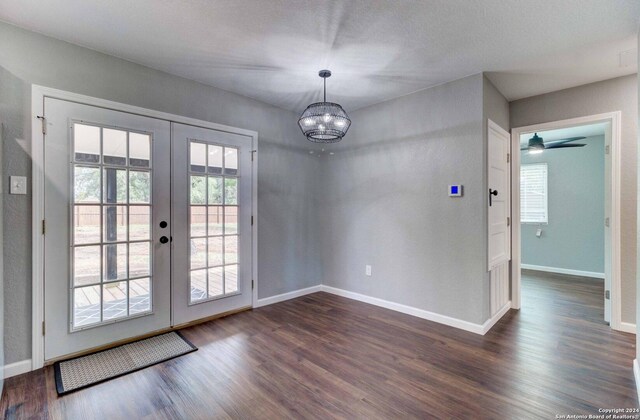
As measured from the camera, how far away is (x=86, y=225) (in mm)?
2449

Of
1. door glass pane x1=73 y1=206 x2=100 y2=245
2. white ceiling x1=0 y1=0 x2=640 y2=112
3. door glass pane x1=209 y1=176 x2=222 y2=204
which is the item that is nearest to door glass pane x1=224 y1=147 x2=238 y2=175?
door glass pane x1=209 y1=176 x2=222 y2=204

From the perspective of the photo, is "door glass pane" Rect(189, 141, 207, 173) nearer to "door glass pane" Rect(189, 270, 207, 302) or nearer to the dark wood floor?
"door glass pane" Rect(189, 270, 207, 302)

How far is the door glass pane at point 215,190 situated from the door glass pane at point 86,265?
1139 millimetres

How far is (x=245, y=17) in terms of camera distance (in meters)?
2.06

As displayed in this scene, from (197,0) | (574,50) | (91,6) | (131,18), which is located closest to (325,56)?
(197,0)

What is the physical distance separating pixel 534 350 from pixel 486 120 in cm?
221

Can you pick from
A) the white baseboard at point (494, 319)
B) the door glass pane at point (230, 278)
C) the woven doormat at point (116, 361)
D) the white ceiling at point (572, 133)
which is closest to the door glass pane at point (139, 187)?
the door glass pane at point (230, 278)

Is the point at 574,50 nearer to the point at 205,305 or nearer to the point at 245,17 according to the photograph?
the point at 245,17

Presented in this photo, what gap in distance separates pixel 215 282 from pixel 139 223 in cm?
104

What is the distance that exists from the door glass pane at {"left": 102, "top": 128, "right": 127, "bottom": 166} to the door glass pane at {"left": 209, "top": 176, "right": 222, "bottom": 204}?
85 cm

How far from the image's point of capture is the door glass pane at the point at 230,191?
11.1ft

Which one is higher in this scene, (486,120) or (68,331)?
(486,120)

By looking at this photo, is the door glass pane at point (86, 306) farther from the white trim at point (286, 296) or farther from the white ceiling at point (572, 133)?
the white ceiling at point (572, 133)

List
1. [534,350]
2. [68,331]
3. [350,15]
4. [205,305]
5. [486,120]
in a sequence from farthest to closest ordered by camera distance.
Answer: [205,305]
[486,120]
[534,350]
[68,331]
[350,15]
